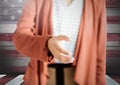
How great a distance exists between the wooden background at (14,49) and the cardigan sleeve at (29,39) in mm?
1069

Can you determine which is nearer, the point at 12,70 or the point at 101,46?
the point at 101,46

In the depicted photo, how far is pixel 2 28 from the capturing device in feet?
5.97

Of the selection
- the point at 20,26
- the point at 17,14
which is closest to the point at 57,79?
the point at 20,26

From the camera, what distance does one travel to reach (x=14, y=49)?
1.82m

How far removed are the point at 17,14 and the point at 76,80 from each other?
1170mm

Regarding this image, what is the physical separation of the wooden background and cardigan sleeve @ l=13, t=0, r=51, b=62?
1069 mm

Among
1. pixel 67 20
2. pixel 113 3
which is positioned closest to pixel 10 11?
pixel 113 3

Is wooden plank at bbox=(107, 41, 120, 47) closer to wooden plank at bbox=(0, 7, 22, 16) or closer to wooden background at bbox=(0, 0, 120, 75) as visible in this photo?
wooden background at bbox=(0, 0, 120, 75)

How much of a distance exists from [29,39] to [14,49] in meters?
1.18

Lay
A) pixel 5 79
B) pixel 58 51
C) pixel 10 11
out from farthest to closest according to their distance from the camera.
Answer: pixel 10 11, pixel 5 79, pixel 58 51

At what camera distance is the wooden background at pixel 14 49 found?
5.92ft

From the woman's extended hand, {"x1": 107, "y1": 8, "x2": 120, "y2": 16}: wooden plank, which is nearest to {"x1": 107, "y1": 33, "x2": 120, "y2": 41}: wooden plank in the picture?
{"x1": 107, "y1": 8, "x2": 120, "y2": 16}: wooden plank

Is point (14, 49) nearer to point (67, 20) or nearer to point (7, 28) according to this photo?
point (7, 28)

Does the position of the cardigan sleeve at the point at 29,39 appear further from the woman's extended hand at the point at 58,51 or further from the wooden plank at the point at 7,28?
the wooden plank at the point at 7,28
